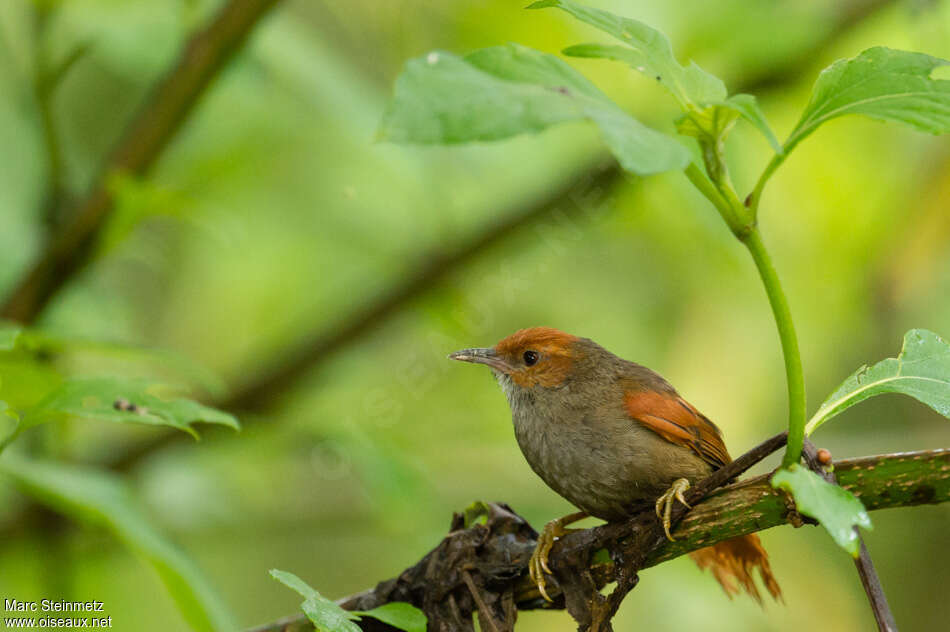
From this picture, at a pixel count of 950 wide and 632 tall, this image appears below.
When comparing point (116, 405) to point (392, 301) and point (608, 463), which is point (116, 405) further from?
point (392, 301)

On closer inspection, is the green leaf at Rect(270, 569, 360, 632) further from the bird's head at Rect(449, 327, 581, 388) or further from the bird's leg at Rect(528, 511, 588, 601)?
the bird's head at Rect(449, 327, 581, 388)

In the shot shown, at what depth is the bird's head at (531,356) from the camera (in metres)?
3.25

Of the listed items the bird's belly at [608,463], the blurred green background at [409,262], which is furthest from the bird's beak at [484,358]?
the bird's belly at [608,463]

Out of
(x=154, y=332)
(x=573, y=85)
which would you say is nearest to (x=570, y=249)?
(x=154, y=332)

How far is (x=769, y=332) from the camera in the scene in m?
6.38

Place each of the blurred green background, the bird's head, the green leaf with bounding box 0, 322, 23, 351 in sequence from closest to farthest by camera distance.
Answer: the green leaf with bounding box 0, 322, 23, 351
the bird's head
the blurred green background

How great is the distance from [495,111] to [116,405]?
106 centimetres

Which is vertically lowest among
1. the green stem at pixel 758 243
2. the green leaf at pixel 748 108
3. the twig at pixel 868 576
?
the twig at pixel 868 576

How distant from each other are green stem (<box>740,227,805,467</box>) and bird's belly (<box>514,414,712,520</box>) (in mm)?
1057

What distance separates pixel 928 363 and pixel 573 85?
0.78m

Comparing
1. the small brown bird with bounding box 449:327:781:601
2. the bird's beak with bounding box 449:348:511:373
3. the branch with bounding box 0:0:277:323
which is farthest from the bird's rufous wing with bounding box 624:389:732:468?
the branch with bounding box 0:0:277:323

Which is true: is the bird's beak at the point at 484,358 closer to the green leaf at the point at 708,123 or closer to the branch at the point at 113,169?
the branch at the point at 113,169

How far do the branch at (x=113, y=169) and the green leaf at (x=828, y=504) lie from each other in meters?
2.84

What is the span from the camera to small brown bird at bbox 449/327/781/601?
2.54 metres
